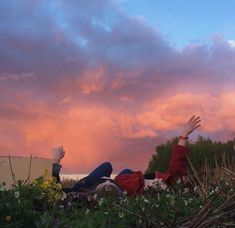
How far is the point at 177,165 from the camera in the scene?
34.9 ft

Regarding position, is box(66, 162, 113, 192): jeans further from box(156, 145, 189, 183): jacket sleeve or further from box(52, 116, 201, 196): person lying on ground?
box(156, 145, 189, 183): jacket sleeve

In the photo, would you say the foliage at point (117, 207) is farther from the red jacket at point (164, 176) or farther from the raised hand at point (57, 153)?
the raised hand at point (57, 153)

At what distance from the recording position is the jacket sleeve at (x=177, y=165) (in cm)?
1047

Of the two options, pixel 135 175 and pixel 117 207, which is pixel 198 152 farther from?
pixel 117 207

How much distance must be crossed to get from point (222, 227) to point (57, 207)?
385 centimetres

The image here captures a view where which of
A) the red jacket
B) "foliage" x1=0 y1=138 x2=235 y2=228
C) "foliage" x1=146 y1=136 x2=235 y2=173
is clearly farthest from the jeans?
"foliage" x1=146 y1=136 x2=235 y2=173

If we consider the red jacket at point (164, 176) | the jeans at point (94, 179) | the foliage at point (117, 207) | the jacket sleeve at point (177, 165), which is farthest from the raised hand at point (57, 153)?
the foliage at point (117, 207)

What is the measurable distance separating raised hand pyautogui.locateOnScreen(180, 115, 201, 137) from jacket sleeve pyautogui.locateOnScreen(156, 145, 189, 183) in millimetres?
258

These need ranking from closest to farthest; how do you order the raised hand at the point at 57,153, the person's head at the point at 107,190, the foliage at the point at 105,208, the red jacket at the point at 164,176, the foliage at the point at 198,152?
the foliage at the point at 105,208 < the person's head at the point at 107,190 < the red jacket at the point at 164,176 < the raised hand at the point at 57,153 < the foliage at the point at 198,152

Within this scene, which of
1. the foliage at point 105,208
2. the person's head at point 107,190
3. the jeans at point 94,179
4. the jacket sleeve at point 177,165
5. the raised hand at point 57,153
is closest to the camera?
the foliage at point 105,208

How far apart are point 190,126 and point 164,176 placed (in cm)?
97

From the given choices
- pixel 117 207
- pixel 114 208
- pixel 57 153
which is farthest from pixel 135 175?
pixel 117 207

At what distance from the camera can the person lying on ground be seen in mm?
9875

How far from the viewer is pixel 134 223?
585 cm
